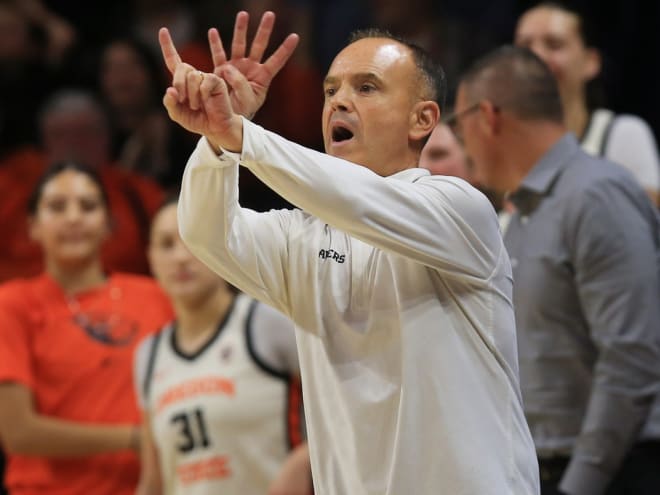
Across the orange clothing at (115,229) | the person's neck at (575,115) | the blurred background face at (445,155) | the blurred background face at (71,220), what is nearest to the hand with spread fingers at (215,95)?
the blurred background face at (445,155)

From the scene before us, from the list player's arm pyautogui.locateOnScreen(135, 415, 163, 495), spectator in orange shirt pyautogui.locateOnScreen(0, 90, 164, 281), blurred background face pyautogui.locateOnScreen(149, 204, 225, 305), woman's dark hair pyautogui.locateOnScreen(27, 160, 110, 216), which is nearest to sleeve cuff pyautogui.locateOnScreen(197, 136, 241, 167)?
blurred background face pyautogui.locateOnScreen(149, 204, 225, 305)

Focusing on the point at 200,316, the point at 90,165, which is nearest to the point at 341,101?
the point at 200,316

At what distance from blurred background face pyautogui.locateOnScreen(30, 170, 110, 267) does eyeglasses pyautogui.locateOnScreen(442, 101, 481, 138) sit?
175cm

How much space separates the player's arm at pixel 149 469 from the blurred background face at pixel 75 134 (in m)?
2.23

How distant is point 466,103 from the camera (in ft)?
13.6

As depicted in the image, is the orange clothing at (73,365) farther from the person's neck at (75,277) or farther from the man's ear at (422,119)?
the man's ear at (422,119)

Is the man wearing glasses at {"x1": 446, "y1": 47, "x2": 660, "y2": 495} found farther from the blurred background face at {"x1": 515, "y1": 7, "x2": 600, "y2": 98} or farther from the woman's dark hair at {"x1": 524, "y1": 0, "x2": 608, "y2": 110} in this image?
the woman's dark hair at {"x1": 524, "y1": 0, "x2": 608, "y2": 110}

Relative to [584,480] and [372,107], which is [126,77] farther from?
[372,107]

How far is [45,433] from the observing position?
16.0 feet

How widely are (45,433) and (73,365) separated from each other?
0.31 m

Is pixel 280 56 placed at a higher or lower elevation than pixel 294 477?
higher

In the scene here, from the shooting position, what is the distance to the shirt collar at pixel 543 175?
3980mm

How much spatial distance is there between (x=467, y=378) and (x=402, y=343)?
0.15 m

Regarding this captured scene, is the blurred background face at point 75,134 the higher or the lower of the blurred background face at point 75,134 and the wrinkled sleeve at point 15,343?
the higher
